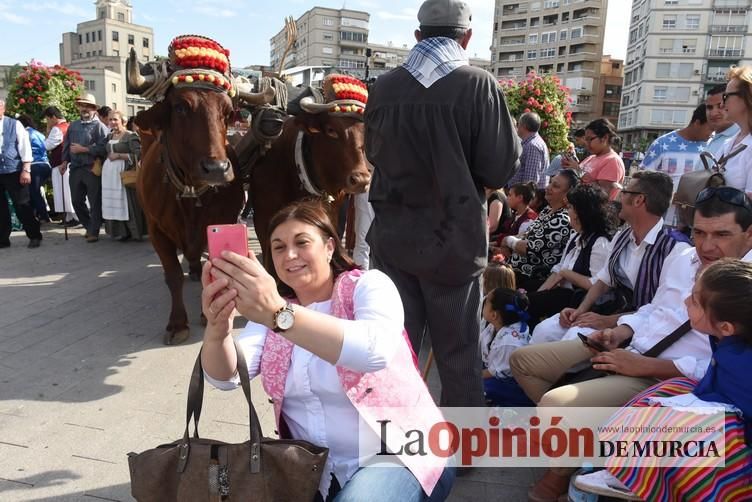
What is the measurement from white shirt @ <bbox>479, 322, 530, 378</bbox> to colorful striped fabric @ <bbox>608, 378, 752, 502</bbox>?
59.5 inches

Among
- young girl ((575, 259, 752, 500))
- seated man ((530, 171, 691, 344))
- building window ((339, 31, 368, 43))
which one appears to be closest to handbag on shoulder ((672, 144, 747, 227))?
seated man ((530, 171, 691, 344))

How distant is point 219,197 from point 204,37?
1237 millimetres

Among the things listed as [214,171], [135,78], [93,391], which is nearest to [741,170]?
[214,171]

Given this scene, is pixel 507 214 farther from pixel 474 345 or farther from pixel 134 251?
pixel 134 251

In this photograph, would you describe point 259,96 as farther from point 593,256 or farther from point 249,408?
point 249,408

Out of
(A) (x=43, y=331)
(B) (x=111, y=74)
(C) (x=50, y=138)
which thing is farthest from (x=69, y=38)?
(A) (x=43, y=331)

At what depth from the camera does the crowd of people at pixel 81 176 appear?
747cm

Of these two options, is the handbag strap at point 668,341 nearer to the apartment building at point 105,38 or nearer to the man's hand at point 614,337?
the man's hand at point 614,337

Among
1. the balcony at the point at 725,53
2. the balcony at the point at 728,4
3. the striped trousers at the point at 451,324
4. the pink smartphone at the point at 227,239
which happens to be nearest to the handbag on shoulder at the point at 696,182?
the striped trousers at the point at 451,324

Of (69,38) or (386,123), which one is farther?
(69,38)

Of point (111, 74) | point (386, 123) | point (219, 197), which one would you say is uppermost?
point (111, 74)

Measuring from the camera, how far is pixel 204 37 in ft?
13.3

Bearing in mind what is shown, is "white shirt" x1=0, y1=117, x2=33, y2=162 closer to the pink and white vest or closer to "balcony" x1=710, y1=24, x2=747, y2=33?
the pink and white vest

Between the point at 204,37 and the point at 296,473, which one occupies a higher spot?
the point at 204,37
